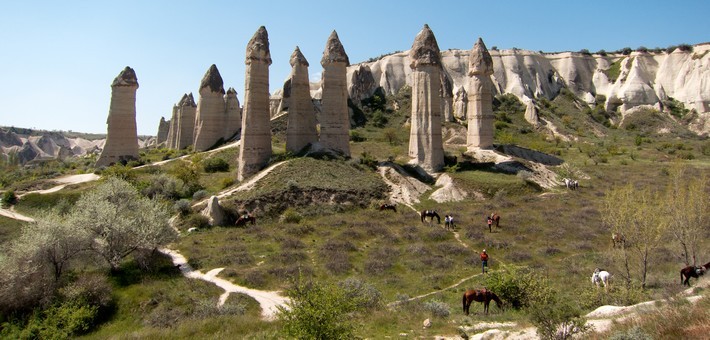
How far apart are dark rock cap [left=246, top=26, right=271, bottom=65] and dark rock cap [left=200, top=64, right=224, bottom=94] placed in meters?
16.5

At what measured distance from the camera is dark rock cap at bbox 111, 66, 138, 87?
4203 cm

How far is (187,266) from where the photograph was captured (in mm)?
18703

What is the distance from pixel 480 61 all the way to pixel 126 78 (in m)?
34.7

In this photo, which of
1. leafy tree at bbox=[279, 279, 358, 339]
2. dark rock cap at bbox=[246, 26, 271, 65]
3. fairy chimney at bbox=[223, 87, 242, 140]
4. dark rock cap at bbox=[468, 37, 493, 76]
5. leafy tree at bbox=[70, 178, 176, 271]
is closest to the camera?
leafy tree at bbox=[279, 279, 358, 339]

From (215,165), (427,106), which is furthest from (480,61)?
(215,165)

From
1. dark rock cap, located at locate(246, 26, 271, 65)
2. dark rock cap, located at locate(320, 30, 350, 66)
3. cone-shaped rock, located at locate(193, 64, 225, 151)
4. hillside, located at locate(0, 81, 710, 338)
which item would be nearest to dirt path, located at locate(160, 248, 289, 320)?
hillside, located at locate(0, 81, 710, 338)

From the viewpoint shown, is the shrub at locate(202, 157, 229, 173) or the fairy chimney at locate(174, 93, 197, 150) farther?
the fairy chimney at locate(174, 93, 197, 150)

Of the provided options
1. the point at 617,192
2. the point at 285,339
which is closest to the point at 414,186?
the point at 617,192

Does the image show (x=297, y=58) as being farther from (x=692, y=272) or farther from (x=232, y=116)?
(x=692, y=272)

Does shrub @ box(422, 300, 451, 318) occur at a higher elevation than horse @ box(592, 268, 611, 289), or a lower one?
lower

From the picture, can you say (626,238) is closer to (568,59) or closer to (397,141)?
(397,141)

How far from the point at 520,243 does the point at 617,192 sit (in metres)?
6.55

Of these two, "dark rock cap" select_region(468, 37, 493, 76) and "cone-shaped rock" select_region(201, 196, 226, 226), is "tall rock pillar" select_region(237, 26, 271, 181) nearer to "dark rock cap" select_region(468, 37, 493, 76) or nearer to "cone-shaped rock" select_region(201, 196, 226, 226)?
"cone-shaped rock" select_region(201, 196, 226, 226)

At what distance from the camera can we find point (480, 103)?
4059cm
